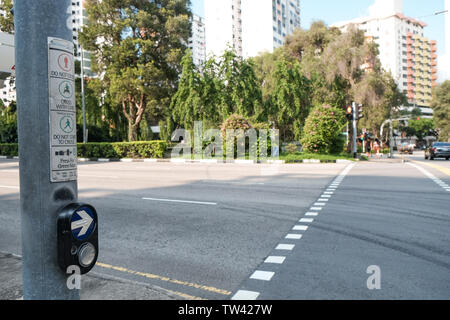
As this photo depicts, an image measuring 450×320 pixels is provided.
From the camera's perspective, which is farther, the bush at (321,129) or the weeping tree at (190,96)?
the weeping tree at (190,96)

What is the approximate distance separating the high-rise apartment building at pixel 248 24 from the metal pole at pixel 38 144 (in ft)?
325

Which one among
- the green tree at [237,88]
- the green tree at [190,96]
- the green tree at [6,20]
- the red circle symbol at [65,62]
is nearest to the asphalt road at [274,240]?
the red circle symbol at [65,62]

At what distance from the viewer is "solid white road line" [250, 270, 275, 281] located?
14.2ft

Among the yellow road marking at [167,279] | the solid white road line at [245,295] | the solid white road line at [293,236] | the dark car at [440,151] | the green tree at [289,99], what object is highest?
the green tree at [289,99]

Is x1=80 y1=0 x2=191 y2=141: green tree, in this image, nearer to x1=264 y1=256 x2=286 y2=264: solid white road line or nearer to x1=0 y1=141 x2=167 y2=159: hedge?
x1=0 y1=141 x2=167 y2=159: hedge

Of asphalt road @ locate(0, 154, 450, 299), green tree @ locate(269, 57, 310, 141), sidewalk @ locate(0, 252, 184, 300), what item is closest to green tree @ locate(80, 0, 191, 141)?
green tree @ locate(269, 57, 310, 141)

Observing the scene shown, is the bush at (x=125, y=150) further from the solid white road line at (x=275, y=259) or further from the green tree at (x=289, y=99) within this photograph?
the solid white road line at (x=275, y=259)

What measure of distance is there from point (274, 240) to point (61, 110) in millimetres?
4486

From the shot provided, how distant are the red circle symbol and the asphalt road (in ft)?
8.71

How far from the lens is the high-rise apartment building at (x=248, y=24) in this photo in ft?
323

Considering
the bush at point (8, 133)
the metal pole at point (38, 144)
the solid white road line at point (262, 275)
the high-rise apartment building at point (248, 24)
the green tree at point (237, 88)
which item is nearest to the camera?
the metal pole at point (38, 144)
